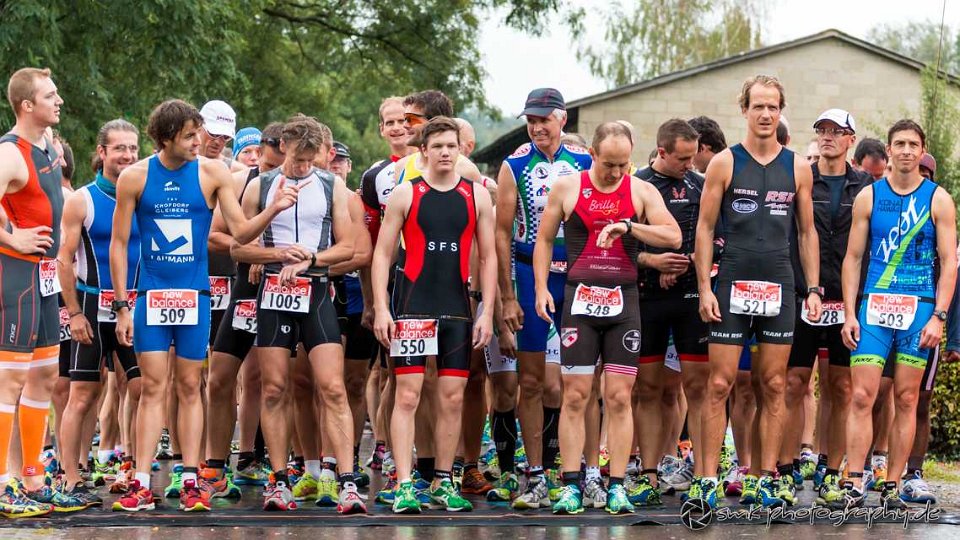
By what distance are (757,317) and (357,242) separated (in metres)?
2.66

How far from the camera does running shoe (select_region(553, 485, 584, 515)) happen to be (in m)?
8.70

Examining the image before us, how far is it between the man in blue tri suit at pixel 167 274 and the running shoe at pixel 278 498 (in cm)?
38

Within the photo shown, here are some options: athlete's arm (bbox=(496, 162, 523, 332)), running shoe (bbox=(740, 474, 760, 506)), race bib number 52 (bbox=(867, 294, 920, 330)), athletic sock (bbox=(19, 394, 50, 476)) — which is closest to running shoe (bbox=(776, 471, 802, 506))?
running shoe (bbox=(740, 474, 760, 506))

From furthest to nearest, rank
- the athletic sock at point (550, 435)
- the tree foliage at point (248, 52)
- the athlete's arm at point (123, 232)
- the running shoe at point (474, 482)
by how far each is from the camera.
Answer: the tree foliage at point (248, 52), the running shoe at point (474, 482), the athletic sock at point (550, 435), the athlete's arm at point (123, 232)

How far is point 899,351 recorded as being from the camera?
30.0 ft

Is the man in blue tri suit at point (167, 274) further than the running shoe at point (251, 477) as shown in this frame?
No

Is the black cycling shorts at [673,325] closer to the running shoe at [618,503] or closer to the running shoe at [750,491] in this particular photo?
the running shoe at [750,491]

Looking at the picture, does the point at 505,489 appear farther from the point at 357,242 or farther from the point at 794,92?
the point at 794,92

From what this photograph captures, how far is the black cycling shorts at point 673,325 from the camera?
952 cm

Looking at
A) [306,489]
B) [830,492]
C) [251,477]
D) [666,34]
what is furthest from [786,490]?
[666,34]

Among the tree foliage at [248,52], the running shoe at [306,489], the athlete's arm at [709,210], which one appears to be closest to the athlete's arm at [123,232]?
the running shoe at [306,489]

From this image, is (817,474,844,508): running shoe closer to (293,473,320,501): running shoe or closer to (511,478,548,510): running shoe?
(511,478,548,510): running shoe

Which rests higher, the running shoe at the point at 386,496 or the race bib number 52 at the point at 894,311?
the race bib number 52 at the point at 894,311

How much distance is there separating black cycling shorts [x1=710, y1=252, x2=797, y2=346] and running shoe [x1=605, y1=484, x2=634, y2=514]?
3.71 ft
